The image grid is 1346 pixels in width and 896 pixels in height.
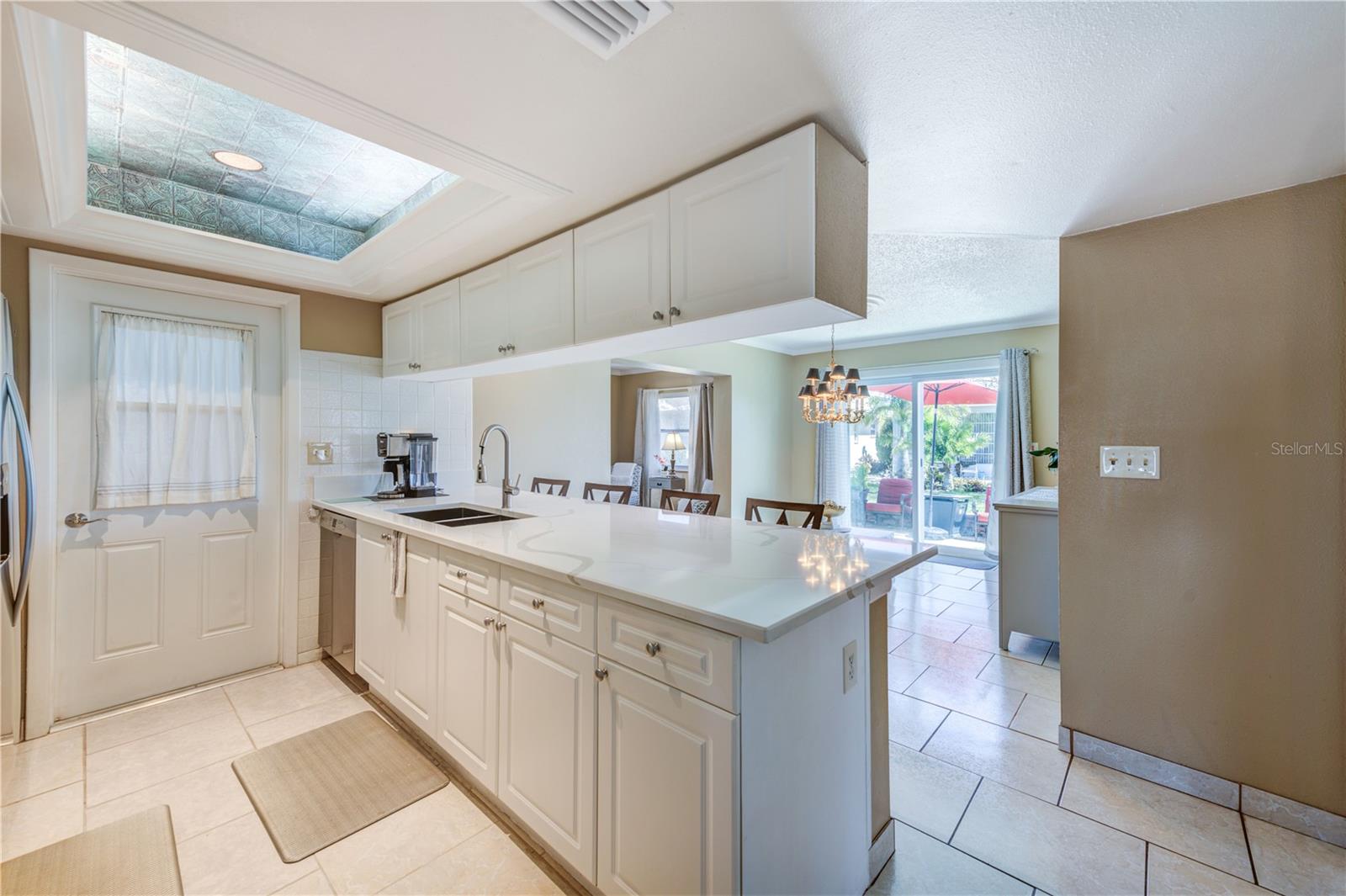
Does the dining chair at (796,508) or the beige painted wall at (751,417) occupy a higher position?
the beige painted wall at (751,417)

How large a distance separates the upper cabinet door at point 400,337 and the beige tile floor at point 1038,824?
3.21m

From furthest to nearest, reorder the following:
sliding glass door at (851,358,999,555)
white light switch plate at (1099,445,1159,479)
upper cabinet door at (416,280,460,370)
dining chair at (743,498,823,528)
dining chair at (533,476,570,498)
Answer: sliding glass door at (851,358,999,555) → dining chair at (533,476,570,498) → upper cabinet door at (416,280,460,370) → dining chair at (743,498,823,528) → white light switch plate at (1099,445,1159,479)

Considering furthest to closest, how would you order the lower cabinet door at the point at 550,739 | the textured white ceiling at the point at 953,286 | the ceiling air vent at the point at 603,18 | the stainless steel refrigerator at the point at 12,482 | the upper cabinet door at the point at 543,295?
the textured white ceiling at the point at 953,286
the upper cabinet door at the point at 543,295
the stainless steel refrigerator at the point at 12,482
the lower cabinet door at the point at 550,739
the ceiling air vent at the point at 603,18

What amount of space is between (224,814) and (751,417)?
18.5ft

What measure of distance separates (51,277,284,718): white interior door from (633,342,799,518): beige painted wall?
12.1 ft

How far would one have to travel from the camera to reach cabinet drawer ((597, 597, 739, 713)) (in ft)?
3.73

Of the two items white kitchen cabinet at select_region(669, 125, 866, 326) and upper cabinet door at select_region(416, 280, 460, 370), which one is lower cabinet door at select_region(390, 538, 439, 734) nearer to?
upper cabinet door at select_region(416, 280, 460, 370)

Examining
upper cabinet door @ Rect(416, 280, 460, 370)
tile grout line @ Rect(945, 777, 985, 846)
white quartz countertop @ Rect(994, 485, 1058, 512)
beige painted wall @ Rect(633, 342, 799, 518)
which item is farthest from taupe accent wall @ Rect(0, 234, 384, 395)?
white quartz countertop @ Rect(994, 485, 1058, 512)

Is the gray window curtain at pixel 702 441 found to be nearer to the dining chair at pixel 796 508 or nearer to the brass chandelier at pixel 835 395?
the brass chandelier at pixel 835 395

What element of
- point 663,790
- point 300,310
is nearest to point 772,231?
point 663,790

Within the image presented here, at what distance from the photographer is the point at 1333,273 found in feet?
5.65

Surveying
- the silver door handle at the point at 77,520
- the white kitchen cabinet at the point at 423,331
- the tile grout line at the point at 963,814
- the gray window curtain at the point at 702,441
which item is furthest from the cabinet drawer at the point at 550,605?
the gray window curtain at the point at 702,441

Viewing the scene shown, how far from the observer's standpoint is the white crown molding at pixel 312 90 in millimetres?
1149

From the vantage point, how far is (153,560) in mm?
2680
